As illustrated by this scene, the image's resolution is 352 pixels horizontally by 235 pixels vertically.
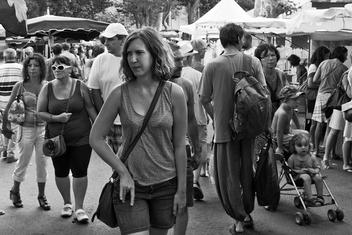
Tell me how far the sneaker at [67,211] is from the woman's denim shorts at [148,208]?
281cm

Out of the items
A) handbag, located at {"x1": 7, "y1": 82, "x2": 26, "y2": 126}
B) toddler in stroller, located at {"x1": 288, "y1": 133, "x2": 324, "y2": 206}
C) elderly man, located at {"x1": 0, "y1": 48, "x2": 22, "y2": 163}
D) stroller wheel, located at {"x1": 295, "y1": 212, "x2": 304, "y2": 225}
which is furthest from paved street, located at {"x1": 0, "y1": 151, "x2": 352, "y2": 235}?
elderly man, located at {"x1": 0, "y1": 48, "x2": 22, "y2": 163}

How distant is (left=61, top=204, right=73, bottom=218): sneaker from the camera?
618cm

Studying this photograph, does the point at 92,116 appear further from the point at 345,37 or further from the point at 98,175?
the point at 345,37

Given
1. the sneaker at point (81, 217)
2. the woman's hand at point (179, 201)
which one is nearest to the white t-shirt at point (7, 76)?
the sneaker at point (81, 217)

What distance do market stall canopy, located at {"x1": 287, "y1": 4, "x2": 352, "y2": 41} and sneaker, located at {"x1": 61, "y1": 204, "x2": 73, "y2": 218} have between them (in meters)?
6.21

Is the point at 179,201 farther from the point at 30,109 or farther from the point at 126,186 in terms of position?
the point at 30,109

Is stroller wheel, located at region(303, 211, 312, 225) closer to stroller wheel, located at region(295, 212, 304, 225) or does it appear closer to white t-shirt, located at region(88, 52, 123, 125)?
stroller wheel, located at region(295, 212, 304, 225)

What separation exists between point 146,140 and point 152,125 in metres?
0.10

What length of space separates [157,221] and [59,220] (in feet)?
9.27

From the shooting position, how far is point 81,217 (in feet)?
19.4

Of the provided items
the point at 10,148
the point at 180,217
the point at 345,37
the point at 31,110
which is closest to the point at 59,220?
the point at 31,110

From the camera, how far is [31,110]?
6566 millimetres

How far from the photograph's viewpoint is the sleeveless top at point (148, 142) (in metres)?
3.45

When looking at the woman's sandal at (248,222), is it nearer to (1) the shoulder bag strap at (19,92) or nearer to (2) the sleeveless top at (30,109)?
(2) the sleeveless top at (30,109)
